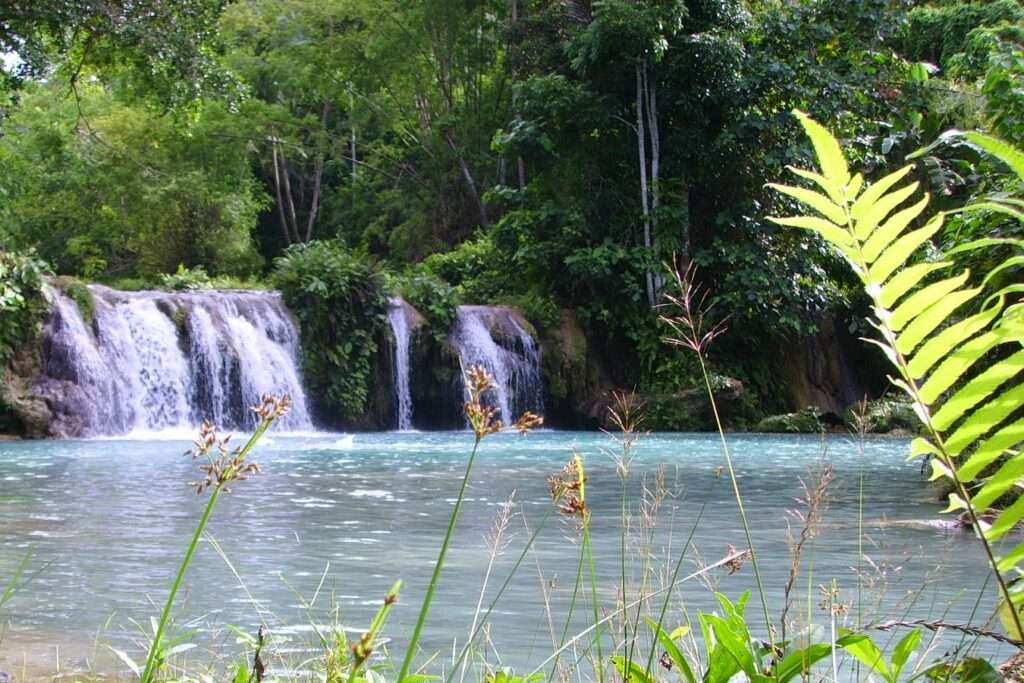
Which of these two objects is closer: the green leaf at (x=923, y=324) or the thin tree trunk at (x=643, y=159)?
the green leaf at (x=923, y=324)

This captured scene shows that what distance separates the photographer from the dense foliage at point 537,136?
54.9ft

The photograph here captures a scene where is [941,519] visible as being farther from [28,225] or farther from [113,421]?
[28,225]

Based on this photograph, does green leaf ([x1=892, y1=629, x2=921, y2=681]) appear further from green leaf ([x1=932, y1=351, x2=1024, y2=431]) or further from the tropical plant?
green leaf ([x1=932, y1=351, x2=1024, y2=431])

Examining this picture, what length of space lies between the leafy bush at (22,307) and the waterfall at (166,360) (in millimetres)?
239

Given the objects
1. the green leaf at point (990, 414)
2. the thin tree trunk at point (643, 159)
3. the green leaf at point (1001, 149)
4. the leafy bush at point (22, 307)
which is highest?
the thin tree trunk at point (643, 159)

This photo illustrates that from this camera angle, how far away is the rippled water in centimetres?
437

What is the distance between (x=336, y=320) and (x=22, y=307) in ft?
15.7

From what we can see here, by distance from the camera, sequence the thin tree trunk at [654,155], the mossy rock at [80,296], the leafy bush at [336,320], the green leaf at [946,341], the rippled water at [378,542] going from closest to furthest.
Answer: the green leaf at [946,341] < the rippled water at [378,542] < the mossy rock at [80,296] < the leafy bush at [336,320] < the thin tree trunk at [654,155]

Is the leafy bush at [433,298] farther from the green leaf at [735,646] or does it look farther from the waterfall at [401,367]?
the green leaf at [735,646]

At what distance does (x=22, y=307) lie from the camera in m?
16.5

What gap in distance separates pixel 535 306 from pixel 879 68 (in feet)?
22.2

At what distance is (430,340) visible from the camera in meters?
20.0

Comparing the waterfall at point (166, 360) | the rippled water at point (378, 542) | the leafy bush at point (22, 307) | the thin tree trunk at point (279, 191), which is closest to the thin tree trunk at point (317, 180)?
the thin tree trunk at point (279, 191)

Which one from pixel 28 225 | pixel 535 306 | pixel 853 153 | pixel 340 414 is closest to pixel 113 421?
pixel 340 414
